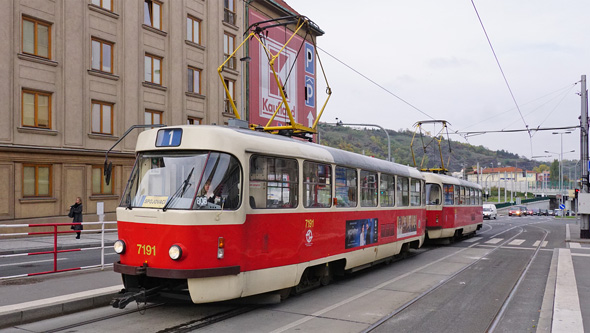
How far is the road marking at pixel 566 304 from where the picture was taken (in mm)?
7352

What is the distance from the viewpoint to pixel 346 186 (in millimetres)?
10812

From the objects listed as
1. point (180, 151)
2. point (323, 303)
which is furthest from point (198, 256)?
point (323, 303)

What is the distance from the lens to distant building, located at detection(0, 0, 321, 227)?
2080 cm

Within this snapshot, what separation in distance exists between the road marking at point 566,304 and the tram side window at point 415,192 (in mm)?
4256

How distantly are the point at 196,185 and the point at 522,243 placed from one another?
1918 cm

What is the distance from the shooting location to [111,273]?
10422 millimetres

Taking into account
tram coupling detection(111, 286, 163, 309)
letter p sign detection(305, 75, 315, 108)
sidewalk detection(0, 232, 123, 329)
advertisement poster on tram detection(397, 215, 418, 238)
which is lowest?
sidewalk detection(0, 232, 123, 329)

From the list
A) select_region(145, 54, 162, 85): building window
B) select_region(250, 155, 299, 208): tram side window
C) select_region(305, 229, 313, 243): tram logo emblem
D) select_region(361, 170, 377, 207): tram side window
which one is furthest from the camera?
select_region(145, 54, 162, 85): building window

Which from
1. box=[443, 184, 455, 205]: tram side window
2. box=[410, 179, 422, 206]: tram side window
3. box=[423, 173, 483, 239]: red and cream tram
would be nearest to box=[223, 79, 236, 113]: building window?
box=[423, 173, 483, 239]: red and cream tram

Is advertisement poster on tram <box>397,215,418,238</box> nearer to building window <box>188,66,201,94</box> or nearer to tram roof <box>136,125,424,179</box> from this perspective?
tram roof <box>136,125,424,179</box>

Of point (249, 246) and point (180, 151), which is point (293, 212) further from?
point (180, 151)

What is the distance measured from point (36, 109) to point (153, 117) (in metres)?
6.72

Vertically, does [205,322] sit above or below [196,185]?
below

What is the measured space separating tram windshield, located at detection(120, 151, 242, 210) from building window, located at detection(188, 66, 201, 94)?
2291 centimetres
